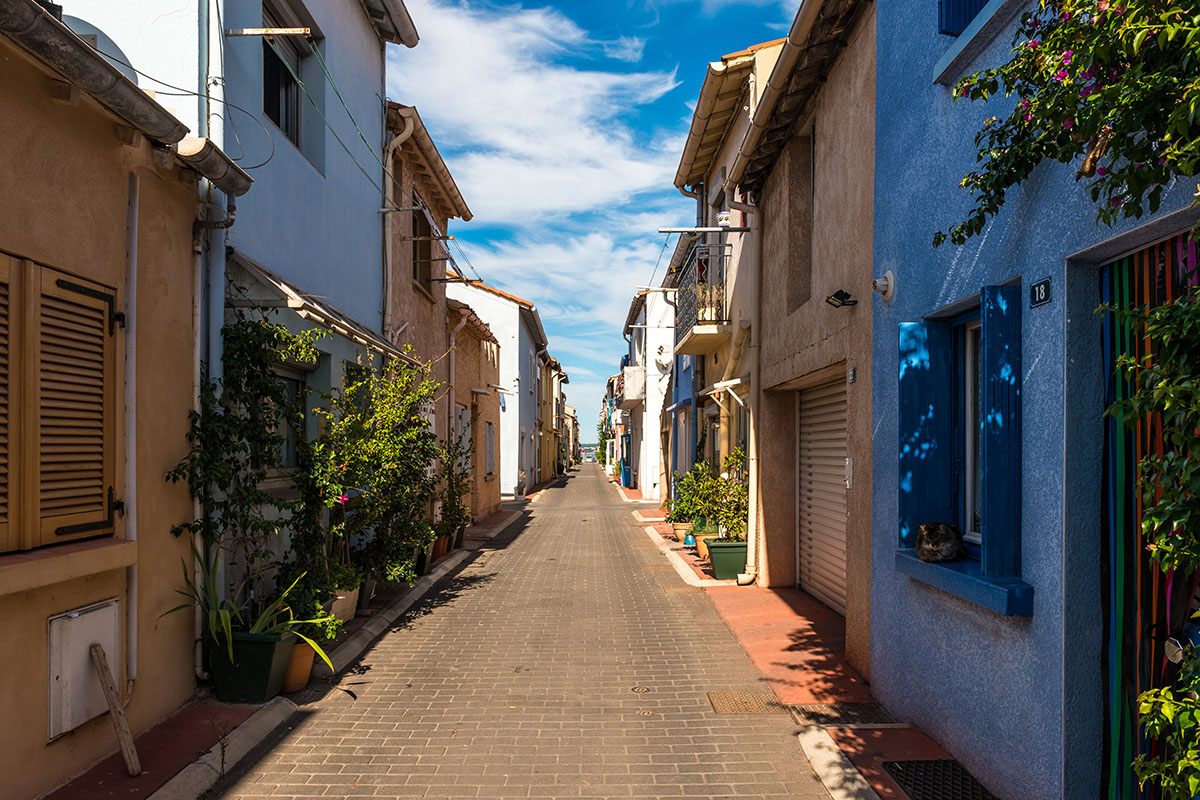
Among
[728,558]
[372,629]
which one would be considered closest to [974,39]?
[372,629]

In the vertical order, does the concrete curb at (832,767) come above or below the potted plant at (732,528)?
below

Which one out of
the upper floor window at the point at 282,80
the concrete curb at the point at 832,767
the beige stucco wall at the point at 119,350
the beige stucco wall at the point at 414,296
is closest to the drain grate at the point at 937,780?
the concrete curb at the point at 832,767

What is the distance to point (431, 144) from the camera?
1207 cm

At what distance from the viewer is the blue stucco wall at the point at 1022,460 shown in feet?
11.2

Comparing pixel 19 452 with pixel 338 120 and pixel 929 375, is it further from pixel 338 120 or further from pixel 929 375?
pixel 338 120

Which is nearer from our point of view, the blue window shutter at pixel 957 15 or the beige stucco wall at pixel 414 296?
the blue window shutter at pixel 957 15

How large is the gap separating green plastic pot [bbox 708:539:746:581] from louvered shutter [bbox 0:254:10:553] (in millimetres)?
8228

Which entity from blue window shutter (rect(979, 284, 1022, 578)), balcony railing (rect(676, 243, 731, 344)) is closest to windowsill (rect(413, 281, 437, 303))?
balcony railing (rect(676, 243, 731, 344))

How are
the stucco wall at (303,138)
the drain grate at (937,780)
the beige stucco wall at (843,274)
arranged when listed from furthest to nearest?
the beige stucco wall at (843,274)
the stucco wall at (303,138)
the drain grate at (937,780)

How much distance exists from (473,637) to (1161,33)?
7.11m

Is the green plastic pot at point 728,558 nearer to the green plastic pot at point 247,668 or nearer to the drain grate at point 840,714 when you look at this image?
the drain grate at point 840,714

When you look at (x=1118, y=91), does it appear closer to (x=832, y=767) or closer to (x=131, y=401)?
(x=832, y=767)

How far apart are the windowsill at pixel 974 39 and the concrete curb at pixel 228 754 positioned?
586 cm

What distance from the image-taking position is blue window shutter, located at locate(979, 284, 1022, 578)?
3902 mm
